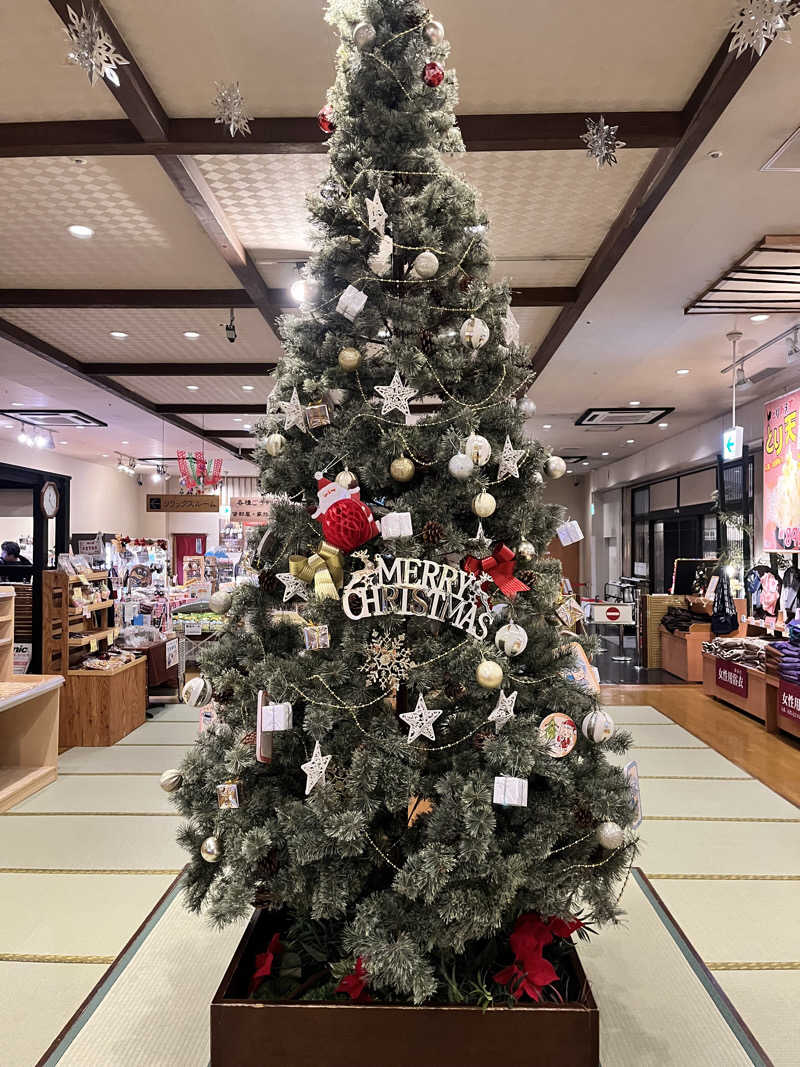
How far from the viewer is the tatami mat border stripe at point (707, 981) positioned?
1.83 metres

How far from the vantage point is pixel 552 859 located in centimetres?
165

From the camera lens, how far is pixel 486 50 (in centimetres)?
241

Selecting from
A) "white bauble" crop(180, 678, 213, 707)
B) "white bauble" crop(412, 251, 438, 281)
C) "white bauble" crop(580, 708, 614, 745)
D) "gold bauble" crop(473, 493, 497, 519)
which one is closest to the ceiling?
"white bauble" crop(412, 251, 438, 281)

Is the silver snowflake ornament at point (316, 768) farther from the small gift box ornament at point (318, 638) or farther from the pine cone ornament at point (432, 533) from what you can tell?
the pine cone ornament at point (432, 533)

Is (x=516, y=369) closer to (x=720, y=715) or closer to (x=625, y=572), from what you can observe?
(x=720, y=715)

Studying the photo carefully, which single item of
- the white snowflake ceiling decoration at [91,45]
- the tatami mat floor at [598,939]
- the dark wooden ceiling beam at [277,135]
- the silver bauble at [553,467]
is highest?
the dark wooden ceiling beam at [277,135]

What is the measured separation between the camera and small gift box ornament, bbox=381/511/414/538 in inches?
65.2

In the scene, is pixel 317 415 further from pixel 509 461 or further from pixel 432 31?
pixel 432 31

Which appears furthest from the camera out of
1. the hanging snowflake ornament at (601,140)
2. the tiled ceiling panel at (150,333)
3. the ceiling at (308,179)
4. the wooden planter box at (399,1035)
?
the tiled ceiling panel at (150,333)

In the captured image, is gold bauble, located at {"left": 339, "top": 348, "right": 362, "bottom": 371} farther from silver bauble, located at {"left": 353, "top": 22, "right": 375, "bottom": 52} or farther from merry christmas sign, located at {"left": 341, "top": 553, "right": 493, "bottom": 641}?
silver bauble, located at {"left": 353, "top": 22, "right": 375, "bottom": 52}

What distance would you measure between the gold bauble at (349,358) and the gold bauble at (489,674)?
0.81m

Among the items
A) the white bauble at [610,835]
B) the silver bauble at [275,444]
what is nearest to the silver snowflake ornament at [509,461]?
the silver bauble at [275,444]

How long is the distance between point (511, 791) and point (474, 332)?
3.63 feet

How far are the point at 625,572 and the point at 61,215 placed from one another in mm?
12149
